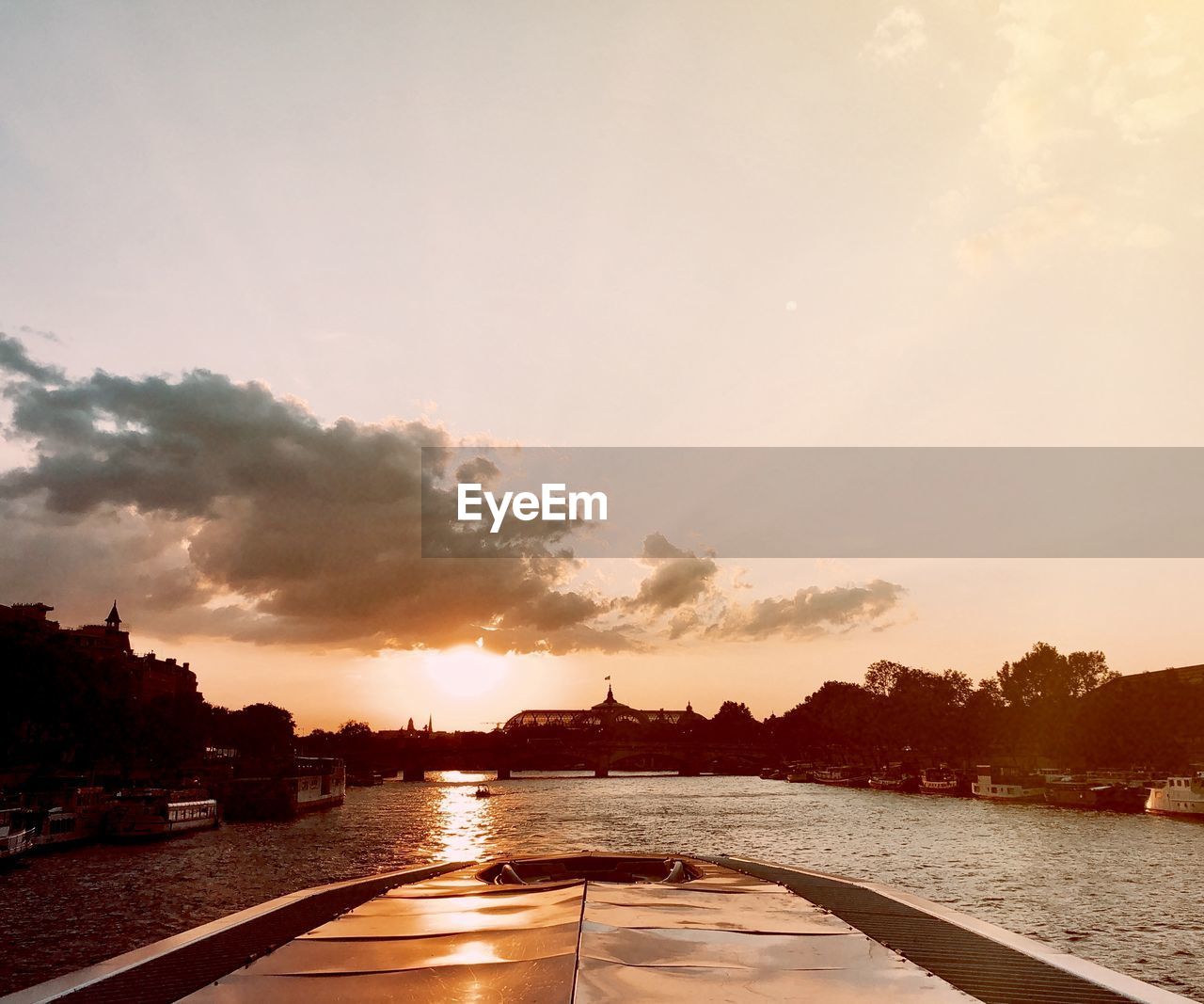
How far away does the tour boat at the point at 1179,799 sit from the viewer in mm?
89562

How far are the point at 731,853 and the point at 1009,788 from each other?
69.6 metres

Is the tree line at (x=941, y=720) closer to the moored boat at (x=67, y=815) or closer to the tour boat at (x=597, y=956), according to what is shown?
the moored boat at (x=67, y=815)

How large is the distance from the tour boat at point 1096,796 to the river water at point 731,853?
549cm

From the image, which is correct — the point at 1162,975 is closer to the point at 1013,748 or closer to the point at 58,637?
the point at 58,637

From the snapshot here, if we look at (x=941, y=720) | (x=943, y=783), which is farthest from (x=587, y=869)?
(x=941, y=720)

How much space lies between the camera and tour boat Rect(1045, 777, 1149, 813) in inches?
4050

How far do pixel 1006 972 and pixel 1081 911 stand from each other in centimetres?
3645

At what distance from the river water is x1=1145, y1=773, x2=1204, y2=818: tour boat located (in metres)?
2.12

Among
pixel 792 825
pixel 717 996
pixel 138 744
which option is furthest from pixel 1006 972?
pixel 138 744

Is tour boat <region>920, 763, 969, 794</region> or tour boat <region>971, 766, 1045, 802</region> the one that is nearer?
tour boat <region>971, 766, 1045, 802</region>

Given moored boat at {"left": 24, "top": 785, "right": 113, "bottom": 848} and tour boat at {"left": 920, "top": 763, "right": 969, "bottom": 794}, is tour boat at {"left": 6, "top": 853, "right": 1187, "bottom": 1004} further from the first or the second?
tour boat at {"left": 920, "top": 763, "right": 969, "bottom": 794}

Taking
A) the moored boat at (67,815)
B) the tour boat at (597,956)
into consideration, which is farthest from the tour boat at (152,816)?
the tour boat at (597,956)

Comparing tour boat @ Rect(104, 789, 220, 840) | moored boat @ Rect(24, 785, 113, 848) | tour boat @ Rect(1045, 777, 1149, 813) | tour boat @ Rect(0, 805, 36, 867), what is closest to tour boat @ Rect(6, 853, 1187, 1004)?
tour boat @ Rect(0, 805, 36, 867)

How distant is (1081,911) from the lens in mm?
43688
